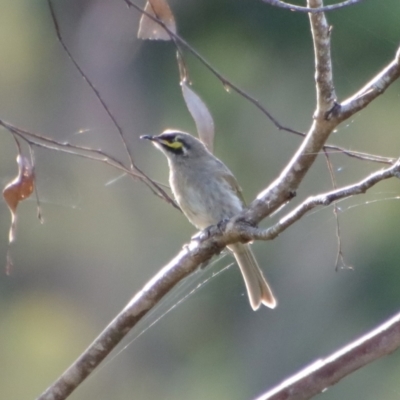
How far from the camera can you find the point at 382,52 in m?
7.58

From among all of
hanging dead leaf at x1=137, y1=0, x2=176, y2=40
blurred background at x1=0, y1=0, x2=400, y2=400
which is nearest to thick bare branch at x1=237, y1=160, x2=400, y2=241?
hanging dead leaf at x1=137, y1=0, x2=176, y2=40

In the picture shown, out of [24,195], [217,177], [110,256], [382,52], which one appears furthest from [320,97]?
[110,256]

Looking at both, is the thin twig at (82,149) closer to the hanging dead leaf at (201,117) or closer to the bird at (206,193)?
the hanging dead leaf at (201,117)

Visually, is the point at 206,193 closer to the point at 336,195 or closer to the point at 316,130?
the point at 316,130

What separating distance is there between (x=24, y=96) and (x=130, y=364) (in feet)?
8.54

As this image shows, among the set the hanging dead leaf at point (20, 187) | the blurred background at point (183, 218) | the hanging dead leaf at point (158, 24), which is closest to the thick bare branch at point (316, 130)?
the hanging dead leaf at point (158, 24)

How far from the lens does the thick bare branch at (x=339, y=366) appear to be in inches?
63.9

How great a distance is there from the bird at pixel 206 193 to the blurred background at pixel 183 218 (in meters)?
3.97

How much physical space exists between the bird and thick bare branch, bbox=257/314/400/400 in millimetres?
1514

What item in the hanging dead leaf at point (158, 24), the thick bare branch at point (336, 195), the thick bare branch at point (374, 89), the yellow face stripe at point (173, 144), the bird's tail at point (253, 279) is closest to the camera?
the thick bare branch at point (336, 195)

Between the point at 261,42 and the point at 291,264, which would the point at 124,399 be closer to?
the point at 291,264

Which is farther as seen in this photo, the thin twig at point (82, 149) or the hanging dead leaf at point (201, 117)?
the hanging dead leaf at point (201, 117)

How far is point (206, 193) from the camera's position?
3299 mm

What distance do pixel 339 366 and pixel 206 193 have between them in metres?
1.72
